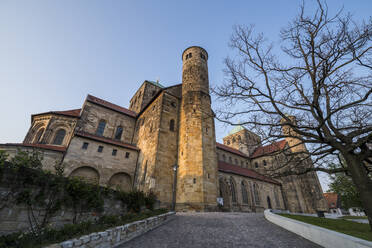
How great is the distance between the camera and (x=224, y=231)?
6582 mm

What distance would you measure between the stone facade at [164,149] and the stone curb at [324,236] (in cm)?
502

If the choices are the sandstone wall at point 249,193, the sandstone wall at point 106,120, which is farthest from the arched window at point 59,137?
the sandstone wall at point 249,193

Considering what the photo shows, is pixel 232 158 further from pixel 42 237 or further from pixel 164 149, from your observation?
pixel 42 237

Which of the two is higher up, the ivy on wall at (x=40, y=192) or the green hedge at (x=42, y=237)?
the ivy on wall at (x=40, y=192)

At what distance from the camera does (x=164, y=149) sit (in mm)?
16562

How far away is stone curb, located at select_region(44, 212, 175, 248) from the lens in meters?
3.97

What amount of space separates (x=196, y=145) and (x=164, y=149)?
319 centimetres

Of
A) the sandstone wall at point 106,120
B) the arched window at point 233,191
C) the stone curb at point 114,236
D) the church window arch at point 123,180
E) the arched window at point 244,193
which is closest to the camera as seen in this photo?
the stone curb at point 114,236

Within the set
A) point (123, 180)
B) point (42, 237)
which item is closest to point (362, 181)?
point (42, 237)

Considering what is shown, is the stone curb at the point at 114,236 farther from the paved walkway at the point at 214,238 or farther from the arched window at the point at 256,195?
the arched window at the point at 256,195

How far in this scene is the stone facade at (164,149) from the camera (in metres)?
14.6

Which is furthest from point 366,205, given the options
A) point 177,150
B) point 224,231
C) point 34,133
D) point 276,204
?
point 34,133

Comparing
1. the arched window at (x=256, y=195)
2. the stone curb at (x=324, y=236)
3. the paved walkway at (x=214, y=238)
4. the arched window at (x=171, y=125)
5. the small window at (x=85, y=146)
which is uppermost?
the arched window at (x=171, y=125)

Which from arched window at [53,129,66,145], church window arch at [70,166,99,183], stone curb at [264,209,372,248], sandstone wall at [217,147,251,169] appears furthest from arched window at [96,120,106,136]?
stone curb at [264,209,372,248]
